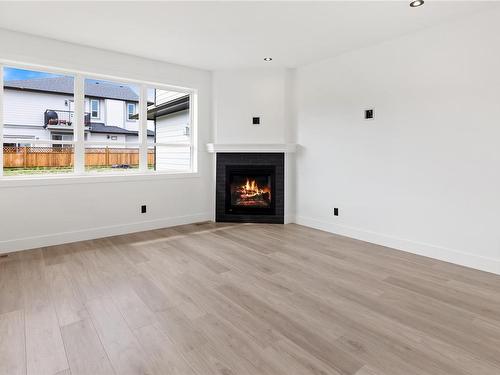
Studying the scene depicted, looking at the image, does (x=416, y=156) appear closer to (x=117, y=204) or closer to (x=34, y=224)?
(x=117, y=204)

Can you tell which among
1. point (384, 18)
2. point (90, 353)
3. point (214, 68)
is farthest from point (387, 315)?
point (214, 68)

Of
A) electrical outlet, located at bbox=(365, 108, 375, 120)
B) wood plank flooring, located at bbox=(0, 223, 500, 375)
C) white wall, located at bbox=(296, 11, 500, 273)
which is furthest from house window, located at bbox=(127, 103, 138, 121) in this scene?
electrical outlet, located at bbox=(365, 108, 375, 120)

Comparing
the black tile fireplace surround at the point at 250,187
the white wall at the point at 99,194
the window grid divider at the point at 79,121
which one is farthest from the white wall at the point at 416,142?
→ the window grid divider at the point at 79,121

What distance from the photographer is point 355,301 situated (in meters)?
2.40

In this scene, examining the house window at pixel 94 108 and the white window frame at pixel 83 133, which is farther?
the house window at pixel 94 108

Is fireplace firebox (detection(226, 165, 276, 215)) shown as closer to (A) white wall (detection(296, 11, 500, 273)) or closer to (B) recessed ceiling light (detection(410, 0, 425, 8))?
(A) white wall (detection(296, 11, 500, 273))

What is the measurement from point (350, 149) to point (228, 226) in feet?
7.03

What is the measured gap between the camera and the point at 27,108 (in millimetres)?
3756

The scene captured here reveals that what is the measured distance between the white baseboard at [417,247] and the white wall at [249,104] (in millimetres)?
1609

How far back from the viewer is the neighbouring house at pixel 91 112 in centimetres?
→ 371

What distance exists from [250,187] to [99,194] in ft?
7.53

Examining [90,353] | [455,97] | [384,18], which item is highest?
[384,18]

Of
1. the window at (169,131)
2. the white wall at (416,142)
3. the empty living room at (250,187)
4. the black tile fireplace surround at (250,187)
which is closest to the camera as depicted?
the empty living room at (250,187)

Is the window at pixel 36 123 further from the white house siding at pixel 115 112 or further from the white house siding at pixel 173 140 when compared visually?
the white house siding at pixel 173 140
